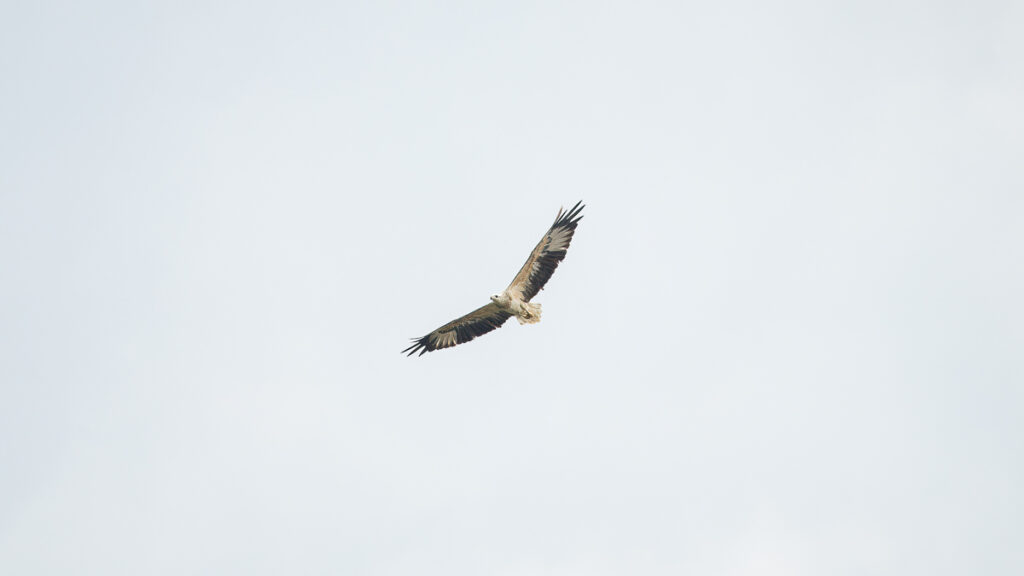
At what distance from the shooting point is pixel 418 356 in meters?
34.2

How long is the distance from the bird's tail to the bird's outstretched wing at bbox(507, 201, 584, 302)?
352 mm

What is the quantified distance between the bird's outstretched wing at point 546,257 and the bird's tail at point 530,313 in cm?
35

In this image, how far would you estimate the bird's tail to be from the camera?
32194 millimetres

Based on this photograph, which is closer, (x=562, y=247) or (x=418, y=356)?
(x=562, y=247)

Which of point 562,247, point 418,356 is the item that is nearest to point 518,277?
point 562,247

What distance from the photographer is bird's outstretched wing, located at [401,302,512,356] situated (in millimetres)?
33138

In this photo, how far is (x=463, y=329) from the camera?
33781 mm

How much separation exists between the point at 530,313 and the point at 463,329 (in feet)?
7.95

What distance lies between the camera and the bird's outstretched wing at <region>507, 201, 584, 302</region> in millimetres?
32031

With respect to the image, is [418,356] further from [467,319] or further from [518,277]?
[518,277]

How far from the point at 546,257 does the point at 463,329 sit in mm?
3348

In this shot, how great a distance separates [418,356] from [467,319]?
191 cm

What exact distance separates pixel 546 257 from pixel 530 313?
1527 millimetres

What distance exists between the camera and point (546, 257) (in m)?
32.2
